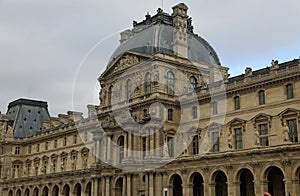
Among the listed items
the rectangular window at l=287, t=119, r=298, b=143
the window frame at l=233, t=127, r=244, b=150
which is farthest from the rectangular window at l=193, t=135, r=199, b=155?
the rectangular window at l=287, t=119, r=298, b=143

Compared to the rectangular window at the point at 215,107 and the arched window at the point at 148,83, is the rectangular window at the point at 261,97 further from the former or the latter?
the arched window at the point at 148,83

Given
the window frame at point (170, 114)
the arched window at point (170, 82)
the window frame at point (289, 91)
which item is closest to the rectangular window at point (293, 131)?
the window frame at point (289, 91)

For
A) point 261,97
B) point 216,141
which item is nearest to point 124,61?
point 216,141

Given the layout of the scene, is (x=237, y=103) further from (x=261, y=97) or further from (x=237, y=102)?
(x=261, y=97)

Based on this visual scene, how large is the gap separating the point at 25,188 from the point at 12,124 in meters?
17.8

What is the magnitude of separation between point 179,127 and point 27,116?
163 feet

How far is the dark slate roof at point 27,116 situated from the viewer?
9888 cm

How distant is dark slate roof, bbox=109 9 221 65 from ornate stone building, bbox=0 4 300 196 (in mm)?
167

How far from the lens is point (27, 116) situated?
3986 inches

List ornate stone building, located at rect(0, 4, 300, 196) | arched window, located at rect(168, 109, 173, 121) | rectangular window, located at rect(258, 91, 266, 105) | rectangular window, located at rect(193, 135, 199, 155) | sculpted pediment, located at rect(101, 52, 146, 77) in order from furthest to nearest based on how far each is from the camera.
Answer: sculpted pediment, located at rect(101, 52, 146, 77) < arched window, located at rect(168, 109, 173, 121) < rectangular window, located at rect(193, 135, 199, 155) < rectangular window, located at rect(258, 91, 266, 105) < ornate stone building, located at rect(0, 4, 300, 196)

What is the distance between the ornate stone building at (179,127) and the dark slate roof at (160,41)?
17 cm

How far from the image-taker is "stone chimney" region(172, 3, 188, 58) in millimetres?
66625

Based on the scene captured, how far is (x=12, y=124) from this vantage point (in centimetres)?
9906

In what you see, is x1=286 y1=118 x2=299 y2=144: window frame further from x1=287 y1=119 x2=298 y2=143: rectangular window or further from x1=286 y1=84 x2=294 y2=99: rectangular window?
x1=286 y1=84 x2=294 y2=99: rectangular window
